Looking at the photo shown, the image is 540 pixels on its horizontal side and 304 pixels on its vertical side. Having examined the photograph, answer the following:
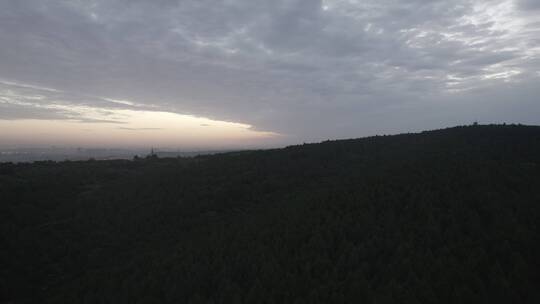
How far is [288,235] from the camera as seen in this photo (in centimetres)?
1189

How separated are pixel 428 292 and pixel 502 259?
2.94 metres

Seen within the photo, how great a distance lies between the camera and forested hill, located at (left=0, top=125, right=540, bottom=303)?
8.70m

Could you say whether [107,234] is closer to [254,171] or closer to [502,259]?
[254,171]

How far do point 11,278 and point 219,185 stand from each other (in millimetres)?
11995

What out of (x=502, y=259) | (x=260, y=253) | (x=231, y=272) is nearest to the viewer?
(x=502, y=259)

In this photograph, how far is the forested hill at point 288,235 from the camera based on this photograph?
28.5 feet

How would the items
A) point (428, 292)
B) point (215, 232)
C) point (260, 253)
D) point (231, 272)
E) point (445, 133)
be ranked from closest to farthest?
point (428, 292)
point (231, 272)
point (260, 253)
point (215, 232)
point (445, 133)

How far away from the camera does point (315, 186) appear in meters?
19.5

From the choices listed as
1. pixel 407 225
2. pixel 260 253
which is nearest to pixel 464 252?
pixel 407 225

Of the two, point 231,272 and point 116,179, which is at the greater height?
point 116,179

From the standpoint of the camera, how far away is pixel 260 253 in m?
11.0

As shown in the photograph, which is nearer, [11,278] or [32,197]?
[11,278]

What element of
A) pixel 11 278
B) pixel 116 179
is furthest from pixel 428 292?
pixel 116 179

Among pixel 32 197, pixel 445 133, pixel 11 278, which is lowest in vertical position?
pixel 11 278
